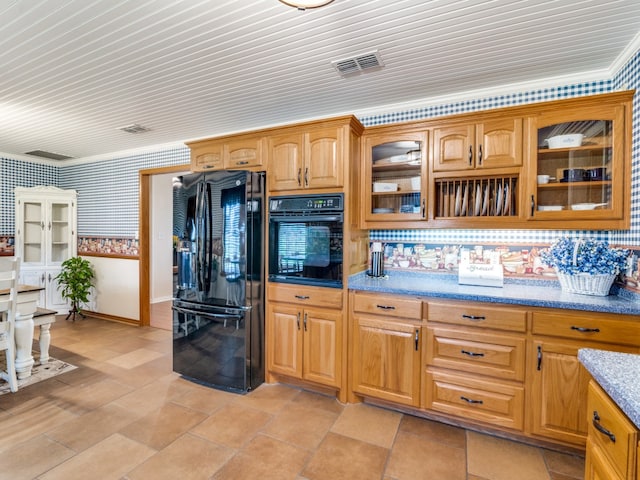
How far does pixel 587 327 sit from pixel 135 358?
380 centimetres

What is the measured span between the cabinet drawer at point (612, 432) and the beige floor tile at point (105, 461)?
2134 millimetres

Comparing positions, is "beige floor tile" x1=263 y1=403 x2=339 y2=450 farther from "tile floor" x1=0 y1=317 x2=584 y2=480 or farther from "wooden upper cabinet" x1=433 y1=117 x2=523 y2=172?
"wooden upper cabinet" x1=433 y1=117 x2=523 y2=172

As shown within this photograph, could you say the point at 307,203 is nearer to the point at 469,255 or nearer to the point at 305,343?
the point at 305,343

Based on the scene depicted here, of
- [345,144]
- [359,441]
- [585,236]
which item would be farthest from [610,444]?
[345,144]

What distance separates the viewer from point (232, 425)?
2148 mm

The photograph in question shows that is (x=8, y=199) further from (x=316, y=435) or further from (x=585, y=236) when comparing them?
(x=585, y=236)

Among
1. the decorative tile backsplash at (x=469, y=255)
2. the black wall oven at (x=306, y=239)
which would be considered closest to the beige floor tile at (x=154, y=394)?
the black wall oven at (x=306, y=239)

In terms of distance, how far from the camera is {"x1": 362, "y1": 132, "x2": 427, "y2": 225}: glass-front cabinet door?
8.29 feet

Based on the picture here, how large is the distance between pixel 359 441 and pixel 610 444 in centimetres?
145

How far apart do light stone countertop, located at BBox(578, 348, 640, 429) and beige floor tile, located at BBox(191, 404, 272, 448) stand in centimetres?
187

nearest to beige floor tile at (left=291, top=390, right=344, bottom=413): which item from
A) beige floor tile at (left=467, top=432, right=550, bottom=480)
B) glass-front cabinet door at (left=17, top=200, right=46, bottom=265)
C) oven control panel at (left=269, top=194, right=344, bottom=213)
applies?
beige floor tile at (left=467, top=432, right=550, bottom=480)

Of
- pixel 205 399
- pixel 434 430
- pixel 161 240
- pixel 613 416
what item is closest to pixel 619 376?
pixel 613 416

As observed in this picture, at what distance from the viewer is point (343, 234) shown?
243cm

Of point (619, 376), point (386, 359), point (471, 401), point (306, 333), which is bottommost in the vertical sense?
point (471, 401)
